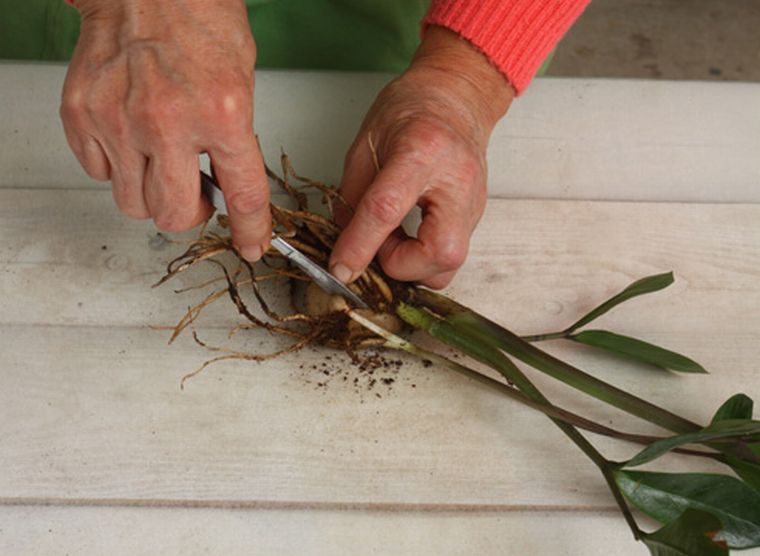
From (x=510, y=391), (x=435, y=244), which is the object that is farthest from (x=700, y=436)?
(x=435, y=244)

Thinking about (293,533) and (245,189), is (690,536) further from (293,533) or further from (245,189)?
(245,189)

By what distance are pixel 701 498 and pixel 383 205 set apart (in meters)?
0.35

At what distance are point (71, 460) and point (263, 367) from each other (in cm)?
18

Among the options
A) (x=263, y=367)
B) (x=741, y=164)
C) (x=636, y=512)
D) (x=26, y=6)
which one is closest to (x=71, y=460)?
(x=263, y=367)

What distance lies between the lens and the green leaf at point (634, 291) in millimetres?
826

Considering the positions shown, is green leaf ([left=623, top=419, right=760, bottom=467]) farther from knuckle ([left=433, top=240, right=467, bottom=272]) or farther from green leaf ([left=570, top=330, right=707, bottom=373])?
knuckle ([left=433, top=240, right=467, bottom=272])

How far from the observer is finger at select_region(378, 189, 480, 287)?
0.81 m

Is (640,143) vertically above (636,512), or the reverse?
(640,143)

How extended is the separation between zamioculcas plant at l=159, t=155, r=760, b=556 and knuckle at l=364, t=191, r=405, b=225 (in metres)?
0.07

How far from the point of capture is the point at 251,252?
783 mm

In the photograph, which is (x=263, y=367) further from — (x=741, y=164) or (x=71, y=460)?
(x=741, y=164)

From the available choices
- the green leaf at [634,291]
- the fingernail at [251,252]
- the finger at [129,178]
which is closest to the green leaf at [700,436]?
the green leaf at [634,291]

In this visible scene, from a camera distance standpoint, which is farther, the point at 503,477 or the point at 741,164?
the point at 741,164

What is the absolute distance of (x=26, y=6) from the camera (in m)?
1.10
